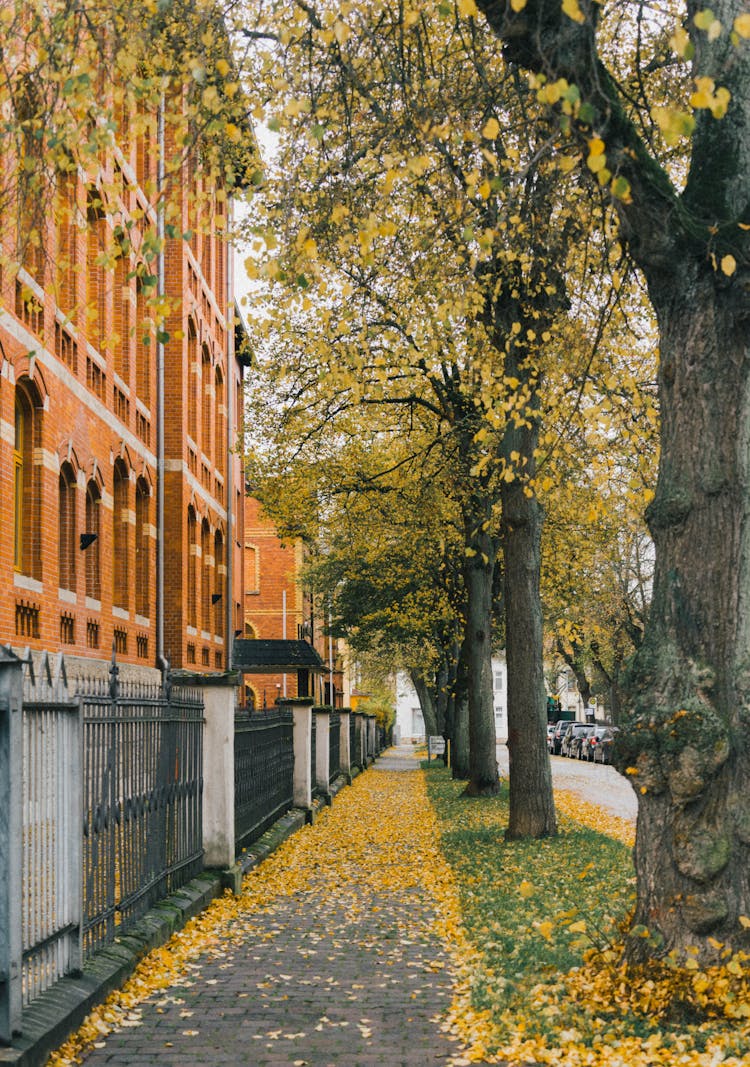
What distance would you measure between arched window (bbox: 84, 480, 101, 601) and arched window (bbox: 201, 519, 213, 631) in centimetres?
1066

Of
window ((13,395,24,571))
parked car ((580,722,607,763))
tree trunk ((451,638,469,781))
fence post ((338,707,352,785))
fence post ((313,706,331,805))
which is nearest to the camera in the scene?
window ((13,395,24,571))

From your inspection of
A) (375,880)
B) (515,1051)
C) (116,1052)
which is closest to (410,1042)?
(515,1051)

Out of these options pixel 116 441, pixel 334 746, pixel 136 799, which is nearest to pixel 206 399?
pixel 334 746

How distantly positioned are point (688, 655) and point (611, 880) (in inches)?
198

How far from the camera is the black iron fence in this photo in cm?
742

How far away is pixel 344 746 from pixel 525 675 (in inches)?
732

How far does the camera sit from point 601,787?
1289 inches

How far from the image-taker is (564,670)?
8856cm

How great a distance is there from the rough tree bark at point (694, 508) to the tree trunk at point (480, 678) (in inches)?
664

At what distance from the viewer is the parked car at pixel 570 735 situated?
61.2 metres

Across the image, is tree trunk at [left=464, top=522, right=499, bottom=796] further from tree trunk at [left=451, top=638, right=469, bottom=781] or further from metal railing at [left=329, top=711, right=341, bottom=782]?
tree trunk at [left=451, top=638, right=469, bottom=781]

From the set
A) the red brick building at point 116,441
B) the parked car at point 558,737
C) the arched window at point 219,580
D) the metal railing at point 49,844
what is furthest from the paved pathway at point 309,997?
the parked car at point 558,737

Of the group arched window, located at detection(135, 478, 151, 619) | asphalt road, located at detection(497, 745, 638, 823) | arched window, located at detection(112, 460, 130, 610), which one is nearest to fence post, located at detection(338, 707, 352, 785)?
asphalt road, located at detection(497, 745, 638, 823)

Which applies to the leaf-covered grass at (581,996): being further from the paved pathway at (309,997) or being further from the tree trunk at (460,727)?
the tree trunk at (460,727)
